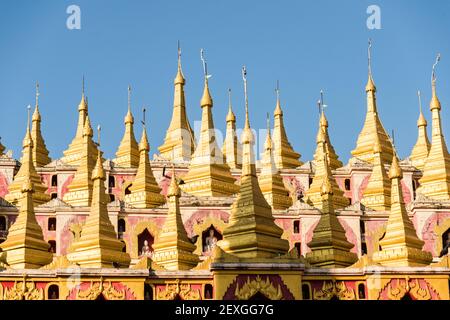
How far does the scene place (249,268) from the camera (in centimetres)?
4416

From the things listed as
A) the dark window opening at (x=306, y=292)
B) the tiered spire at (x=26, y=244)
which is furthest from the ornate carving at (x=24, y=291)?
the dark window opening at (x=306, y=292)

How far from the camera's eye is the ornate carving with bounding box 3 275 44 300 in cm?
4478

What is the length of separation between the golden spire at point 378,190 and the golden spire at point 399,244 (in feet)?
35.9

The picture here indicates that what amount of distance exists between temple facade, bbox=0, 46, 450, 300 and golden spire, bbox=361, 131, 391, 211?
82 mm

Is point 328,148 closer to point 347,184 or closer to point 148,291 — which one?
point 347,184

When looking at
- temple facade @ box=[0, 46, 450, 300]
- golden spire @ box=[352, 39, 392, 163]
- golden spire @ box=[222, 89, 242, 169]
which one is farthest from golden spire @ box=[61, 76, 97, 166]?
golden spire @ box=[352, 39, 392, 163]

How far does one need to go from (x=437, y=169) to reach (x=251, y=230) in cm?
2020

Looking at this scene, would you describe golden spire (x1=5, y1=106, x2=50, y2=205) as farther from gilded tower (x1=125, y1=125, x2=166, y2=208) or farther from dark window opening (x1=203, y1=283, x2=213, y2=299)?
dark window opening (x1=203, y1=283, x2=213, y2=299)

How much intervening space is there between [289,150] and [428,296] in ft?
93.3

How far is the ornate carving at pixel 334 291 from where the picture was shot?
45.0 metres

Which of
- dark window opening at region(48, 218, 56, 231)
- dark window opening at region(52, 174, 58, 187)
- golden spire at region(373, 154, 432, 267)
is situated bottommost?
golden spire at region(373, 154, 432, 267)

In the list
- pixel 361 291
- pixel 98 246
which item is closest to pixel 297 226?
pixel 361 291
